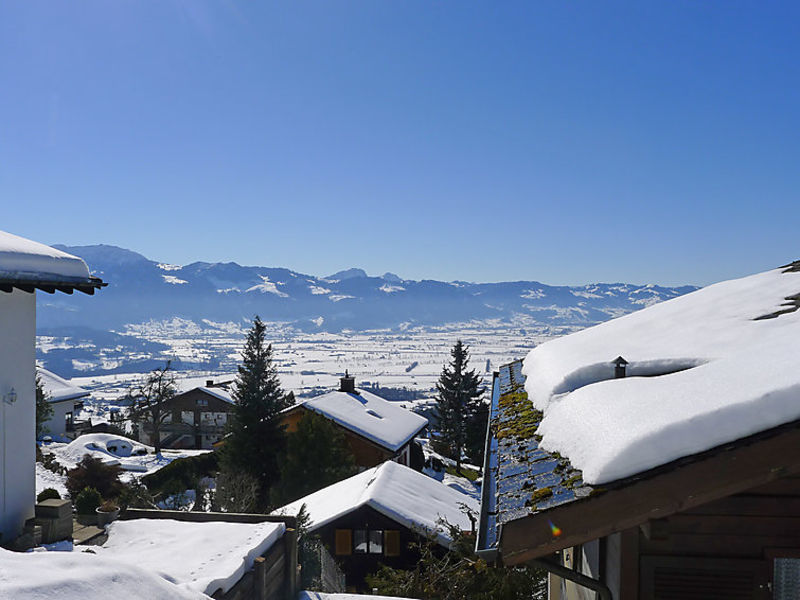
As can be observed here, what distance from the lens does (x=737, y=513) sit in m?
2.97

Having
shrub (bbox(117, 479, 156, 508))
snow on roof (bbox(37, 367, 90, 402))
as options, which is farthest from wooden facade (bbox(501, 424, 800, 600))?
snow on roof (bbox(37, 367, 90, 402))

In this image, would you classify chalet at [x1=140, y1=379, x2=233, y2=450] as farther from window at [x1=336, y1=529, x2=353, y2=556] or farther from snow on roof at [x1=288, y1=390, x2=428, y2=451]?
window at [x1=336, y1=529, x2=353, y2=556]

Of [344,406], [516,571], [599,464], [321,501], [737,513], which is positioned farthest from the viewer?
[344,406]

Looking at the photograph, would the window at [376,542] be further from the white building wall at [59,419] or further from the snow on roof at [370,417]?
the white building wall at [59,419]

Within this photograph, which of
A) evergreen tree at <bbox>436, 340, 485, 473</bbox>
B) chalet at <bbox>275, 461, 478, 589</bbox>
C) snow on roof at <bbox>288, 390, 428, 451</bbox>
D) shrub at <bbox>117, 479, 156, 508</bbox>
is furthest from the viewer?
evergreen tree at <bbox>436, 340, 485, 473</bbox>

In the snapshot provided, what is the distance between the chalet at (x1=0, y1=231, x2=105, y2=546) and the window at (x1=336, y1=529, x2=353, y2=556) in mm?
10855

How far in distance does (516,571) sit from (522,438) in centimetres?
590

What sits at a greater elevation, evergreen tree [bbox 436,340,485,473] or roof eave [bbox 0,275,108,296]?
roof eave [bbox 0,275,108,296]

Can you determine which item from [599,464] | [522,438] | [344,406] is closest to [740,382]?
[599,464]

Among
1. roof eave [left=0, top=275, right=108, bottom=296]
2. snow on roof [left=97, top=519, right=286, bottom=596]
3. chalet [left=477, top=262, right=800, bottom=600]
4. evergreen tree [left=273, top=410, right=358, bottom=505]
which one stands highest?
roof eave [left=0, top=275, right=108, bottom=296]

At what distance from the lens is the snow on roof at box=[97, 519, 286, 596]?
6078mm

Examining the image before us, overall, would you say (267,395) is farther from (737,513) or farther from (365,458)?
(737,513)

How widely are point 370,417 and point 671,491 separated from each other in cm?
2995

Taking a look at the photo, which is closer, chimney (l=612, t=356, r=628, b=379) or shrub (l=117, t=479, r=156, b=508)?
chimney (l=612, t=356, r=628, b=379)
